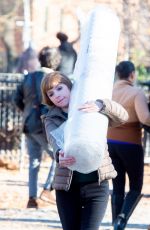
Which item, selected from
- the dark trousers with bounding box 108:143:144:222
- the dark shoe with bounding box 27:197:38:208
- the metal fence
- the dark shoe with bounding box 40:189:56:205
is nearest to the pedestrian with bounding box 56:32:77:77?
the metal fence

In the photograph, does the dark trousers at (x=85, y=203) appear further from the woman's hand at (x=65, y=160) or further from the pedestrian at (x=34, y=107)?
the pedestrian at (x=34, y=107)

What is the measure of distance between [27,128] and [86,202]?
11.9ft

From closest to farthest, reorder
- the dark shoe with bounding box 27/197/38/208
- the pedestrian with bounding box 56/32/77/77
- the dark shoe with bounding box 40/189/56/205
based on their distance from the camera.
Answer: the dark shoe with bounding box 27/197/38/208
the dark shoe with bounding box 40/189/56/205
the pedestrian with bounding box 56/32/77/77

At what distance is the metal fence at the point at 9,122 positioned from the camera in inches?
486

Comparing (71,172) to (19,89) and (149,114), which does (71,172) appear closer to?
(149,114)

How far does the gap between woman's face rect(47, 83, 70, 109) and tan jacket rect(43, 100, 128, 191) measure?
73 millimetres

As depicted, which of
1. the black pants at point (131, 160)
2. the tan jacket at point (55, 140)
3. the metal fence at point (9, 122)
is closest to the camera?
the tan jacket at point (55, 140)

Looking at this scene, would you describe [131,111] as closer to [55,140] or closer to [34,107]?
[34,107]

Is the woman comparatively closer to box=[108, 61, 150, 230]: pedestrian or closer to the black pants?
box=[108, 61, 150, 230]: pedestrian

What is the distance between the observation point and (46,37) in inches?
1476

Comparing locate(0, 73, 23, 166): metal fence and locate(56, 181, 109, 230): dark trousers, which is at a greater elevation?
locate(56, 181, 109, 230): dark trousers

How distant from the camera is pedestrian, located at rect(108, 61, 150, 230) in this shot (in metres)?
7.32

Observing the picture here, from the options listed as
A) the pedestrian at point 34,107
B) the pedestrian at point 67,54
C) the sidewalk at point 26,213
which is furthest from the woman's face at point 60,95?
the pedestrian at point 67,54

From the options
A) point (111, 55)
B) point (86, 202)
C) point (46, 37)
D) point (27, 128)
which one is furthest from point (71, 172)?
point (46, 37)
